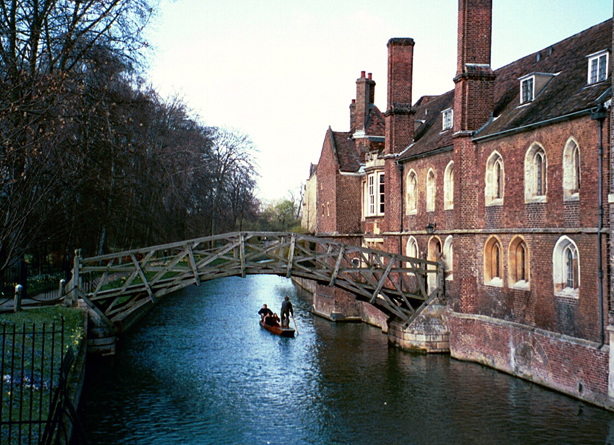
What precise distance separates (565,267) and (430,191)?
8.25 meters

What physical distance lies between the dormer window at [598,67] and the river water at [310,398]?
328 inches

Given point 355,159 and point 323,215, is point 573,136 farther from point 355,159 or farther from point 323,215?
point 323,215

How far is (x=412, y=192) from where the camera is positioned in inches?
1015

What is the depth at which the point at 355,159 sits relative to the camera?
3169 cm

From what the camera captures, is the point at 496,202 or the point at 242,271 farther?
the point at 242,271

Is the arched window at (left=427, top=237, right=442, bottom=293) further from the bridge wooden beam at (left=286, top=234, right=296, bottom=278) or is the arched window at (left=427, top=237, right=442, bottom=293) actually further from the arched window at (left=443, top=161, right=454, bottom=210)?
the bridge wooden beam at (left=286, top=234, right=296, bottom=278)

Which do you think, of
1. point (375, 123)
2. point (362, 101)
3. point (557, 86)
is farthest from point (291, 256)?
point (375, 123)

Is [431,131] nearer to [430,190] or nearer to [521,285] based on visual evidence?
[430,190]

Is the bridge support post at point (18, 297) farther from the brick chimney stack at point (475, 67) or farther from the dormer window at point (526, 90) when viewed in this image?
the dormer window at point (526, 90)

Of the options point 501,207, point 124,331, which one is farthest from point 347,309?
point 501,207

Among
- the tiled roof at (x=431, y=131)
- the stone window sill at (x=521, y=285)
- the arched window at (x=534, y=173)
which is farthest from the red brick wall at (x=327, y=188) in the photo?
the arched window at (x=534, y=173)

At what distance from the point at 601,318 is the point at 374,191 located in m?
14.7

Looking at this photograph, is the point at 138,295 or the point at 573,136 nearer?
the point at 573,136

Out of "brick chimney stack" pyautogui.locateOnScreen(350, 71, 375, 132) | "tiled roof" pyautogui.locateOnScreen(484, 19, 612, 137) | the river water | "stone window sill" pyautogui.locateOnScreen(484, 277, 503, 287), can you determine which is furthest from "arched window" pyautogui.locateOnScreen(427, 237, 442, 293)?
"brick chimney stack" pyautogui.locateOnScreen(350, 71, 375, 132)
